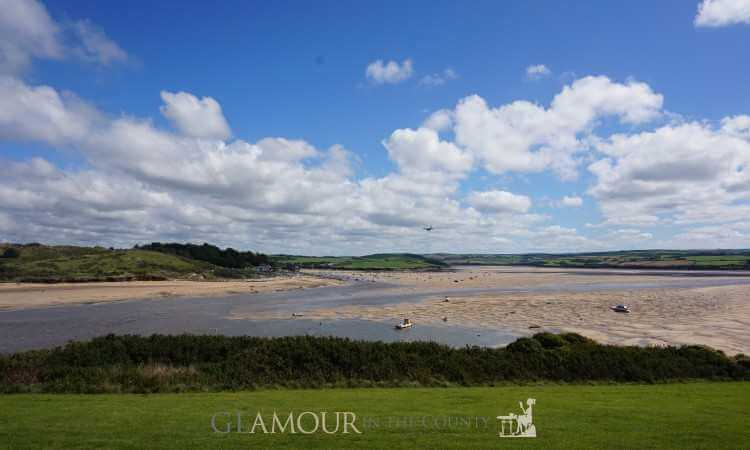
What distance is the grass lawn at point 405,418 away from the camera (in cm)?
914

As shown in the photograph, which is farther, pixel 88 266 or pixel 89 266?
pixel 89 266

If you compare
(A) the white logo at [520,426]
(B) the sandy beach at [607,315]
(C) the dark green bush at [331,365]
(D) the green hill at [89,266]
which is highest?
(D) the green hill at [89,266]

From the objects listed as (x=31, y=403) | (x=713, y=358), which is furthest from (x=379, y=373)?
(x=713, y=358)

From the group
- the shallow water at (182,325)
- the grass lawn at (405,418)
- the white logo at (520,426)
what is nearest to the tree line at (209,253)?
the shallow water at (182,325)

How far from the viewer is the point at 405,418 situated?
1122 cm

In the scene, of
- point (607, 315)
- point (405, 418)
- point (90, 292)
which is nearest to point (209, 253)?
point (90, 292)

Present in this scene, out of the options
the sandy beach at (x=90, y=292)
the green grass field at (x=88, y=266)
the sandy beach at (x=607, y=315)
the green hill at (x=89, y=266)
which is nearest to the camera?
the sandy beach at (x=607, y=315)

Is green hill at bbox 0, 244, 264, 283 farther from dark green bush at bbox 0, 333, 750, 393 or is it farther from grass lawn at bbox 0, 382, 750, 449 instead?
grass lawn at bbox 0, 382, 750, 449

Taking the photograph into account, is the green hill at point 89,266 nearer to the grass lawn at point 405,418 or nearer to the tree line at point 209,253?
the tree line at point 209,253

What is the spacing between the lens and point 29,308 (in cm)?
5091

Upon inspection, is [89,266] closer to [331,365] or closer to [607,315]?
[331,365]

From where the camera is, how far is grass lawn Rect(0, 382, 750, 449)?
30.0 feet

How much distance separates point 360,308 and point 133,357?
112ft

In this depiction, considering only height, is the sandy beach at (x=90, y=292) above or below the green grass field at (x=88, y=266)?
below
